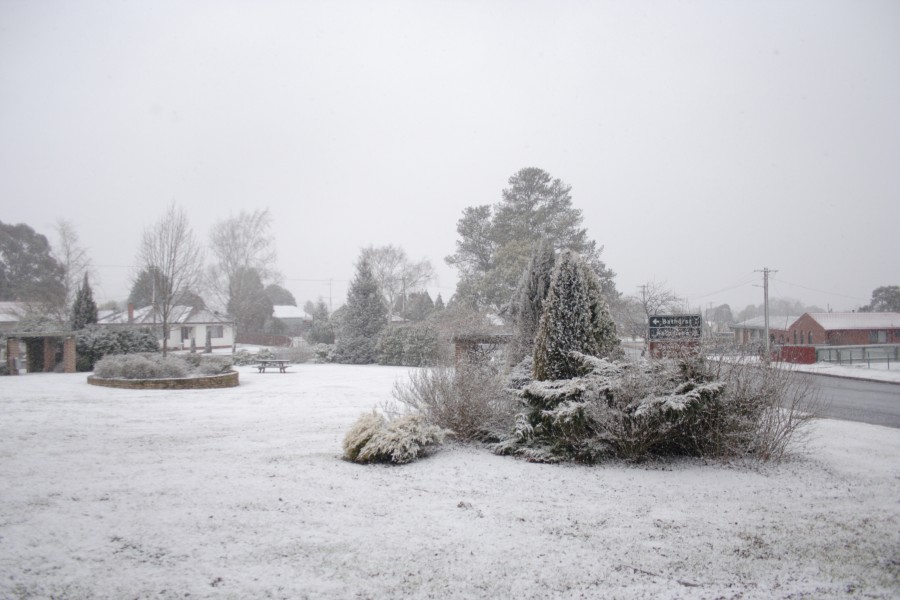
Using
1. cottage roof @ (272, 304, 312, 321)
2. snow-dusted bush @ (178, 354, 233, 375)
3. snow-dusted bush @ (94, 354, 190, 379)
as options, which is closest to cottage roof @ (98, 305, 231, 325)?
snow-dusted bush @ (178, 354, 233, 375)

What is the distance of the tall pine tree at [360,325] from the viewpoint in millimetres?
28625

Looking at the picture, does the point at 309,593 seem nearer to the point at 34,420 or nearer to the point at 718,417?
the point at 718,417

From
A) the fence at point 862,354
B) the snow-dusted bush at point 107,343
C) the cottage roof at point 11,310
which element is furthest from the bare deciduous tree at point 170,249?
the fence at point 862,354

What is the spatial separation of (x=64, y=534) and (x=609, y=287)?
32.6m

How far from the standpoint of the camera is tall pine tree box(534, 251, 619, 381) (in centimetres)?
777

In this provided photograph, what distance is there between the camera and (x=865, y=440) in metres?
8.73

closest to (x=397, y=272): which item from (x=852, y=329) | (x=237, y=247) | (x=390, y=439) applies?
(x=237, y=247)

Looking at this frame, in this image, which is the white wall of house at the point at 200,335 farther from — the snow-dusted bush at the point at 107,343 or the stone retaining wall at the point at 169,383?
the stone retaining wall at the point at 169,383

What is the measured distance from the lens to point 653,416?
6.68 meters

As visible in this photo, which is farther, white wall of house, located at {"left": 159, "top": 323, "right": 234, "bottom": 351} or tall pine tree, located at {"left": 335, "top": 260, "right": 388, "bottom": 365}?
white wall of house, located at {"left": 159, "top": 323, "right": 234, "bottom": 351}

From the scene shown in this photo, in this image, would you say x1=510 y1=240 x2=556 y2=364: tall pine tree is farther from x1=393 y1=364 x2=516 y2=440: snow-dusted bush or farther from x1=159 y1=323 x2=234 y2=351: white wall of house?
x1=159 y1=323 x2=234 y2=351: white wall of house

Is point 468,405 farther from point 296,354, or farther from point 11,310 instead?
point 11,310

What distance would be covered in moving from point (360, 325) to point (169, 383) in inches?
564

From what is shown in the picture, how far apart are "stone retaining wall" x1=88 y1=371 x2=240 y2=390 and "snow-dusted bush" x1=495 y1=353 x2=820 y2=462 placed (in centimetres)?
1117
